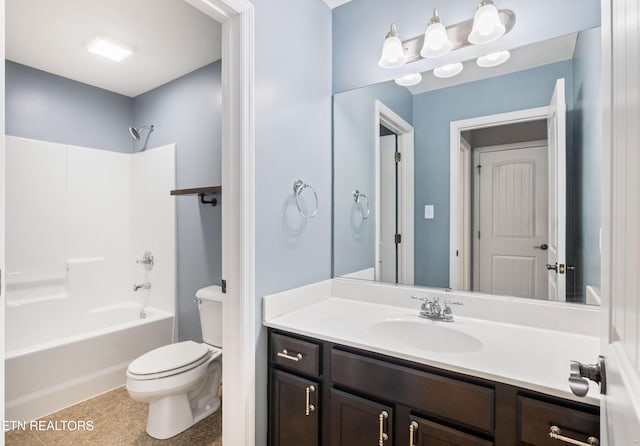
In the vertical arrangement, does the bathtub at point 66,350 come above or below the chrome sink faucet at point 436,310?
below

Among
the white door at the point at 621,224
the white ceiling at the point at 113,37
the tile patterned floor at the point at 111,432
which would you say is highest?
the white ceiling at the point at 113,37

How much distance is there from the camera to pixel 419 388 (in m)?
1.11

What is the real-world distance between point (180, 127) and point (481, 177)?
2334 millimetres

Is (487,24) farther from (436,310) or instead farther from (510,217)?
(436,310)

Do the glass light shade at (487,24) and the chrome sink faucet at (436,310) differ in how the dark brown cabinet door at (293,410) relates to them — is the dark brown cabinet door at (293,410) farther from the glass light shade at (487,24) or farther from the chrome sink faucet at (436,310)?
the glass light shade at (487,24)

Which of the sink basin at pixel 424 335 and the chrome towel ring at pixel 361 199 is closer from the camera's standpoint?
the sink basin at pixel 424 335

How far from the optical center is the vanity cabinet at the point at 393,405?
94cm

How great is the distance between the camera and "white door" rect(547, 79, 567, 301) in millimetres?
1377

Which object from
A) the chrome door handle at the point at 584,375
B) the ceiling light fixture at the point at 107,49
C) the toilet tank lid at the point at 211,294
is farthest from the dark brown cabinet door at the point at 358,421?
the ceiling light fixture at the point at 107,49

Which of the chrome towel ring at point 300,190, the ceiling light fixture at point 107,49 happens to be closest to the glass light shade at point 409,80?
the chrome towel ring at point 300,190

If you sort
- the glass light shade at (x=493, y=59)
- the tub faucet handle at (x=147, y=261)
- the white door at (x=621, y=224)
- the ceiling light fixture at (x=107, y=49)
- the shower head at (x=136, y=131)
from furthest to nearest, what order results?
1. the shower head at (x=136, y=131)
2. the tub faucet handle at (x=147, y=261)
3. the ceiling light fixture at (x=107, y=49)
4. the glass light shade at (x=493, y=59)
5. the white door at (x=621, y=224)

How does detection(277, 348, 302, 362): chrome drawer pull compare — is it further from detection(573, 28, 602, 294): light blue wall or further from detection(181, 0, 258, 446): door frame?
detection(573, 28, 602, 294): light blue wall

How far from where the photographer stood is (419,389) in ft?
3.65

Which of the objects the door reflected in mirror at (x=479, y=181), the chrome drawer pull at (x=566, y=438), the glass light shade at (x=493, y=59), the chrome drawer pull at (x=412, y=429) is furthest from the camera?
the glass light shade at (x=493, y=59)
